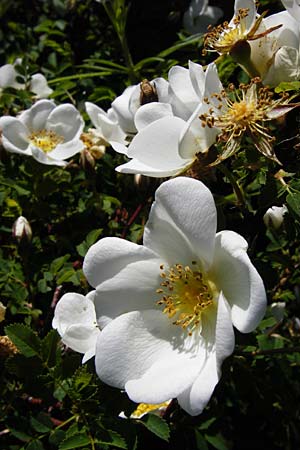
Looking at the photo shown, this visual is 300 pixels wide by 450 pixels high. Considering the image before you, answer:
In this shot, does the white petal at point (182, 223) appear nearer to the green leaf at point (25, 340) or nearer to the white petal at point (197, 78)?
the white petal at point (197, 78)

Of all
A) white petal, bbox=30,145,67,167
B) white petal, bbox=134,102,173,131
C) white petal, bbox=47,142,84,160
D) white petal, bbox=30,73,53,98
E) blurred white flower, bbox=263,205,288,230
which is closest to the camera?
white petal, bbox=134,102,173,131

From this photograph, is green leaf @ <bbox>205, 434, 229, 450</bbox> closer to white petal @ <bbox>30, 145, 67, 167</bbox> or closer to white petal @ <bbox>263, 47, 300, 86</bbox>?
white petal @ <bbox>30, 145, 67, 167</bbox>

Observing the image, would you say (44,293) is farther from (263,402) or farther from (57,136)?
(263,402)

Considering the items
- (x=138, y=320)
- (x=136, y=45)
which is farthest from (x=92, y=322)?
(x=136, y=45)

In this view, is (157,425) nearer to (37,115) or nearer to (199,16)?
(37,115)

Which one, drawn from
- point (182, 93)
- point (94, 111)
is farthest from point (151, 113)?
point (94, 111)

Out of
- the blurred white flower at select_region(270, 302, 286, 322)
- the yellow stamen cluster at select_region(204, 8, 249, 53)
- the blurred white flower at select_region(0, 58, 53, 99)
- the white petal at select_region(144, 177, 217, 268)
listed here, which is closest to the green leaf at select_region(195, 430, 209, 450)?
the blurred white flower at select_region(270, 302, 286, 322)

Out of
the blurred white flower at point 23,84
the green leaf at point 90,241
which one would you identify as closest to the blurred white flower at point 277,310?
the green leaf at point 90,241

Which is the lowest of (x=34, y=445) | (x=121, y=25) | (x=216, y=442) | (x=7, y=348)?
(x=216, y=442)

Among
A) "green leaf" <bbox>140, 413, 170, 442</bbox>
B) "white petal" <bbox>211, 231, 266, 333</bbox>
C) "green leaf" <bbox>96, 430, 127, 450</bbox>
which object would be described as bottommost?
"green leaf" <bbox>140, 413, 170, 442</bbox>
